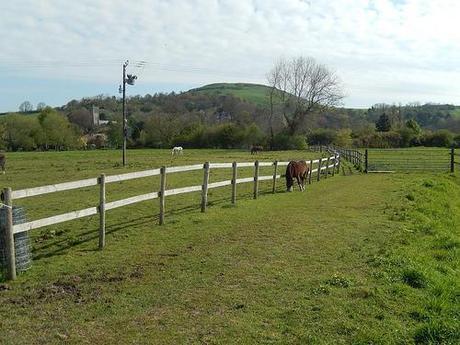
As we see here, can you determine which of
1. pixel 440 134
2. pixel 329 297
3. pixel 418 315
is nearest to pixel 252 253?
pixel 329 297

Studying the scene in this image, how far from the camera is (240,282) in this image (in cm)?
630

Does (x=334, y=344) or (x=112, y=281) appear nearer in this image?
(x=334, y=344)

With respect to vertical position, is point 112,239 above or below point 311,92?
below

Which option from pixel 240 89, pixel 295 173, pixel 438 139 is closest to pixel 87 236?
pixel 295 173

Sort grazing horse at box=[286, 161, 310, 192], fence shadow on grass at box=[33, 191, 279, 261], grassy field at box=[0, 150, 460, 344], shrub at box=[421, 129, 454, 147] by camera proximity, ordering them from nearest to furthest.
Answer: grassy field at box=[0, 150, 460, 344] < fence shadow on grass at box=[33, 191, 279, 261] < grazing horse at box=[286, 161, 310, 192] < shrub at box=[421, 129, 454, 147]

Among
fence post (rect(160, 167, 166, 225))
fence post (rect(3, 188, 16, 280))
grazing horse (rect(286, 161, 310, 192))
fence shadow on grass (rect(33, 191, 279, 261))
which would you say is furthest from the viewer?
grazing horse (rect(286, 161, 310, 192))

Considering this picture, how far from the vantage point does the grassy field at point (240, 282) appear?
4.80 meters

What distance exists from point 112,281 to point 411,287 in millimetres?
3903

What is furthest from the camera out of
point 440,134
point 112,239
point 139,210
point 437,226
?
point 440,134

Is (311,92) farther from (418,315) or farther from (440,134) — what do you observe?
(418,315)

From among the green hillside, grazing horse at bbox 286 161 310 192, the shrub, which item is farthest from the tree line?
the green hillside

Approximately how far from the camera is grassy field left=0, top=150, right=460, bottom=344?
189 inches

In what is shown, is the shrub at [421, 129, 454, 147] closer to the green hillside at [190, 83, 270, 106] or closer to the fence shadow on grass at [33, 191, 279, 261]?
the fence shadow on grass at [33, 191, 279, 261]

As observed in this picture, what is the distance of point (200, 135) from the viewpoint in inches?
3169
